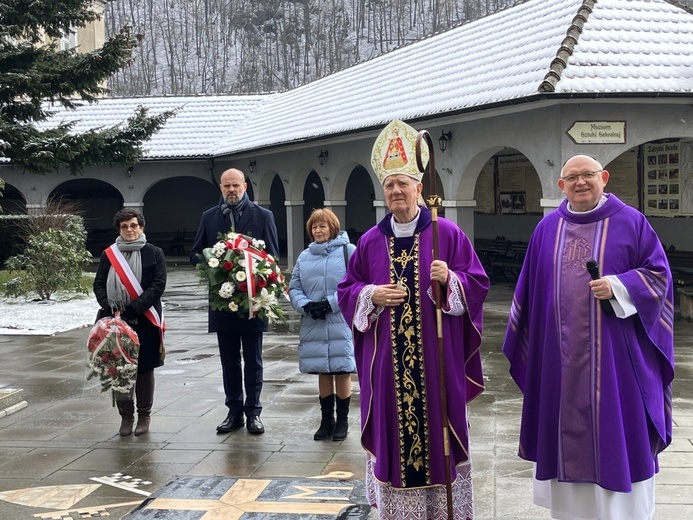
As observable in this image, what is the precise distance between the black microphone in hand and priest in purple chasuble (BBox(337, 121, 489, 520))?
580 mm

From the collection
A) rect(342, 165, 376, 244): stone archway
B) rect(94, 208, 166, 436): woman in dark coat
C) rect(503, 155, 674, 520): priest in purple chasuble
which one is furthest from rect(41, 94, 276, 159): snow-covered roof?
rect(503, 155, 674, 520): priest in purple chasuble

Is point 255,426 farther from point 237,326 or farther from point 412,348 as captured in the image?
point 412,348

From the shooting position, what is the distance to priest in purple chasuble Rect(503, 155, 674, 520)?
13.8 feet

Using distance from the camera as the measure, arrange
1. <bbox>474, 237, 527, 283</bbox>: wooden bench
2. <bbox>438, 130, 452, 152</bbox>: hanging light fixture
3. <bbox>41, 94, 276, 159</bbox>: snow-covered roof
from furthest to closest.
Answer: <bbox>41, 94, 276, 159</bbox>: snow-covered roof < <bbox>474, 237, 527, 283</bbox>: wooden bench < <bbox>438, 130, 452, 152</bbox>: hanging light fixture

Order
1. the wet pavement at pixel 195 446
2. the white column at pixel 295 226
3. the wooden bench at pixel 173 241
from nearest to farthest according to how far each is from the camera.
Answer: the wet pavement at pixel 195 446, the white column at pixel 295 226, the wooden bench at pixel 173 241

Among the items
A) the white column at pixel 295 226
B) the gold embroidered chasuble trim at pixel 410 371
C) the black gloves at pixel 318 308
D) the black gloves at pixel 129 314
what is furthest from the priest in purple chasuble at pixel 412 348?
the white column at pixel 295 226

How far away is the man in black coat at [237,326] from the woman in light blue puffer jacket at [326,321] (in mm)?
431

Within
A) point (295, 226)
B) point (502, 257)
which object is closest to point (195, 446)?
point (502, 257)

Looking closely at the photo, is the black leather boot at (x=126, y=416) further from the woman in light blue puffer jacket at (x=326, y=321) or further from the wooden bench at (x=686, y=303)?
the wooden bench at (x=686, y=303)

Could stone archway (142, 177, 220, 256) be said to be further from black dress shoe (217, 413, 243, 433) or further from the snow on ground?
black dress shoe (217, 413, 243, 433)

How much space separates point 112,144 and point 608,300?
10.3m

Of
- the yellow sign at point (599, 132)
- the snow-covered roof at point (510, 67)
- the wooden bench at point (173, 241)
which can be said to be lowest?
the wooden bench at point (173, 241)

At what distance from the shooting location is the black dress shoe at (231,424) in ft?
22.6

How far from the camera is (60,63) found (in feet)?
42.1
